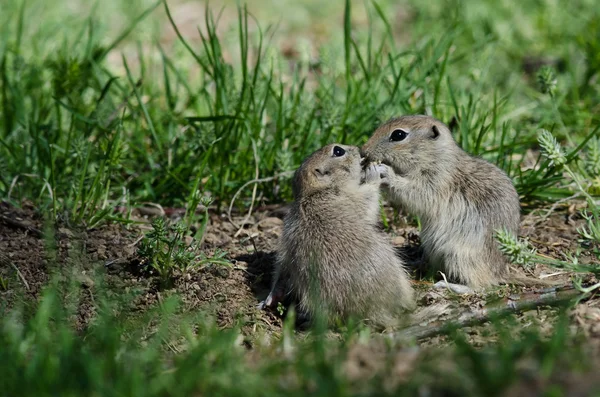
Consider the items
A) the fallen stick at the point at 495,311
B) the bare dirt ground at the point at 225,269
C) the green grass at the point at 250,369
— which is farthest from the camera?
the bare dirt ground at the point at 225,269

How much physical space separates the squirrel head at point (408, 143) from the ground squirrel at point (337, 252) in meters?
0.34

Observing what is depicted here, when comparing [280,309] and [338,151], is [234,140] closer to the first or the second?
[338,151]

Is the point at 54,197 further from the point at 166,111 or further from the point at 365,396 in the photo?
the point at 365,396

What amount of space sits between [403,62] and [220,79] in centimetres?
204

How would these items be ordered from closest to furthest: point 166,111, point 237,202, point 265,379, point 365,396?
1. point 365,396
2. point 265,379
3. point 237,202
4. point 166,111

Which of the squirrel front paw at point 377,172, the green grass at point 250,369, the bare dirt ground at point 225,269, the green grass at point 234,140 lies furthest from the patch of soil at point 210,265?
the green grass at point 250,369

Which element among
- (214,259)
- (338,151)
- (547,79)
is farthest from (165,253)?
(547,79)

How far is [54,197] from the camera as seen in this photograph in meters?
6.18

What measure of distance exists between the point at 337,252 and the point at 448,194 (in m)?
1.17

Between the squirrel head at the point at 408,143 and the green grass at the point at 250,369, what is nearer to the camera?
the green grass at the point at 250,369

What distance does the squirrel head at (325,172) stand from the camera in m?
5.84

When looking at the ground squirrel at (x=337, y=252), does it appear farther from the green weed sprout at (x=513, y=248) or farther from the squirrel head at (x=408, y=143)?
the green weed sprout at (x=513, y=248)

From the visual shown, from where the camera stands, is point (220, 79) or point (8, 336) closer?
point (8, 336)

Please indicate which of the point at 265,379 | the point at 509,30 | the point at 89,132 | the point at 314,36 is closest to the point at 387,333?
Result: the point at 265,379
